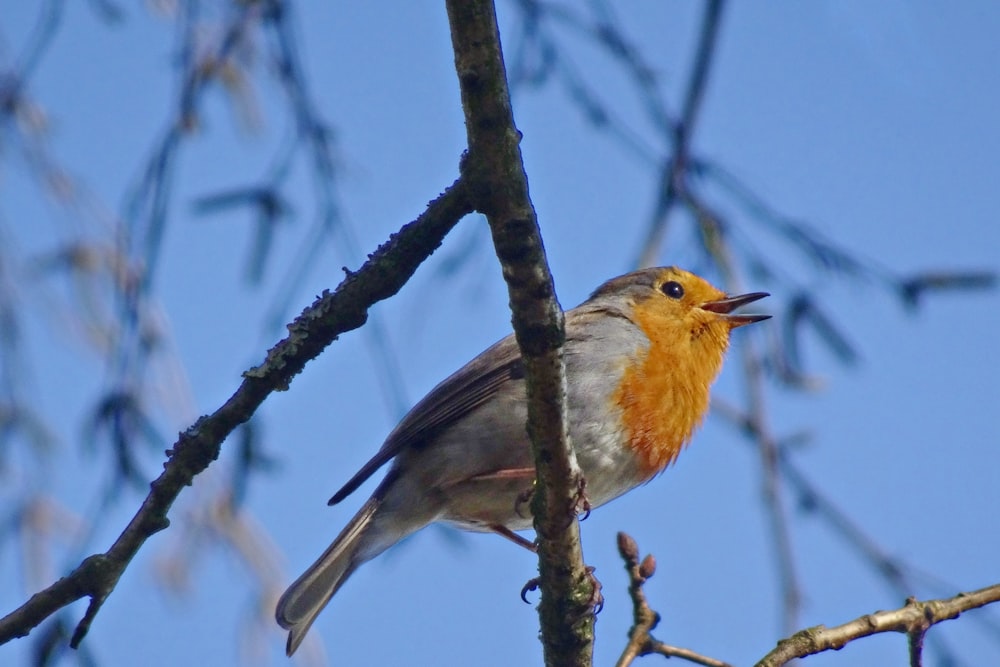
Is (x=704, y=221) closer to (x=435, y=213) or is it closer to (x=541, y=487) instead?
(x=541, y=487)

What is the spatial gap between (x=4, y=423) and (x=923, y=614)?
4.01 meters

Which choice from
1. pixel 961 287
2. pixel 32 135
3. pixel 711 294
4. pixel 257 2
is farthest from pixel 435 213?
pixel 32 135

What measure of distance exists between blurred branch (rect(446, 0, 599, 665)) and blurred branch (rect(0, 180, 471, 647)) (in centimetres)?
10

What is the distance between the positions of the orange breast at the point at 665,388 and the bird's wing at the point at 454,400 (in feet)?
1.60

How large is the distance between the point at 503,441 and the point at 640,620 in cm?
123

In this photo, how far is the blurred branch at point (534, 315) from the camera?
91.5 inches

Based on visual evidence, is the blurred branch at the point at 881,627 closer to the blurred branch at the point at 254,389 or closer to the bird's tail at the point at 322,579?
the blurred branch at the point at 254,389

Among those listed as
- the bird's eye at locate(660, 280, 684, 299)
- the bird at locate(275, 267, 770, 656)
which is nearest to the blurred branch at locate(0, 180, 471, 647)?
the bird at locate(275, 267, 770, 656)

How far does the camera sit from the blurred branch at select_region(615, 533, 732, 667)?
3.16 m

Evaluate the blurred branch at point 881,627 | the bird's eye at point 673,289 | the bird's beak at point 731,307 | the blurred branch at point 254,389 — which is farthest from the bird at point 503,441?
the blurred branch at point 254,389

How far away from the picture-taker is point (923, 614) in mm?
2846

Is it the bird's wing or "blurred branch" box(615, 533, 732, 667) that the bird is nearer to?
the bird's wing

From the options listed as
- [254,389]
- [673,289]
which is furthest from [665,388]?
[254,389]

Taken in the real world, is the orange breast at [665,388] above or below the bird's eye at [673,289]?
below
